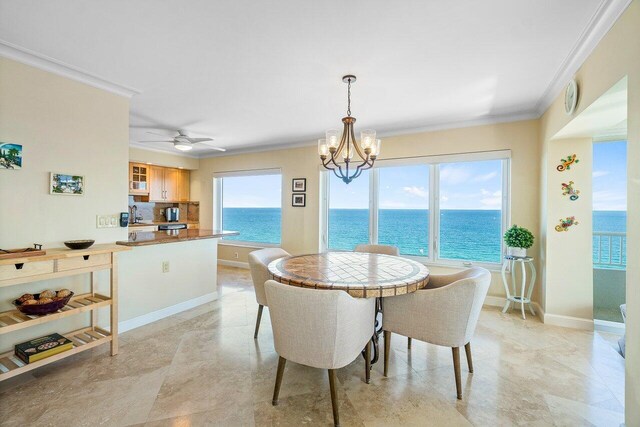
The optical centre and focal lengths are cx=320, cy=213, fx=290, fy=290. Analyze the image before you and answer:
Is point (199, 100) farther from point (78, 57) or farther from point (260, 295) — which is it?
point (260, 295)

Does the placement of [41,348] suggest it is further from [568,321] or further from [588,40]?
[568,321]

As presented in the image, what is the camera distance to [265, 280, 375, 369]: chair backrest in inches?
64.4

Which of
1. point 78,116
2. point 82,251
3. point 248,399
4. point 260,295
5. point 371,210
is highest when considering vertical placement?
point 78,116

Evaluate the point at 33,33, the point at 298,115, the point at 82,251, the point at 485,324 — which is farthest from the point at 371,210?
the point at 33,33

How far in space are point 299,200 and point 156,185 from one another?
121 inches

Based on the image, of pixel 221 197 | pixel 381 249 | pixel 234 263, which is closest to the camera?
pixel 381 249

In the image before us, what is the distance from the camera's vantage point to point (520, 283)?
3.70 meters

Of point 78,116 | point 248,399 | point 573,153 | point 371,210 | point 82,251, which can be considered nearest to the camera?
point 248,399

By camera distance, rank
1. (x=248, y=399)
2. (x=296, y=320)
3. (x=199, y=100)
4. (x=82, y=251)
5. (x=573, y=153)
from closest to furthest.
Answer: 1. (x=296, y=320)
2. (x=248, y=399)
3. (x=82, y=251)
4. (x=573, y=153)
5. (x=199, y=100)

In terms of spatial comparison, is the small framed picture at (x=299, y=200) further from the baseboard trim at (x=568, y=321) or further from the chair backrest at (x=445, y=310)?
the baseboard trim at (x=568, y=321)

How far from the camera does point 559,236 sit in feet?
10.3

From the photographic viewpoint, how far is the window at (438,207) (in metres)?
3.91

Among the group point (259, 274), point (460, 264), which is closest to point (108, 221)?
point (259, 274)

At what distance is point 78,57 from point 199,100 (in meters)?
1.11
